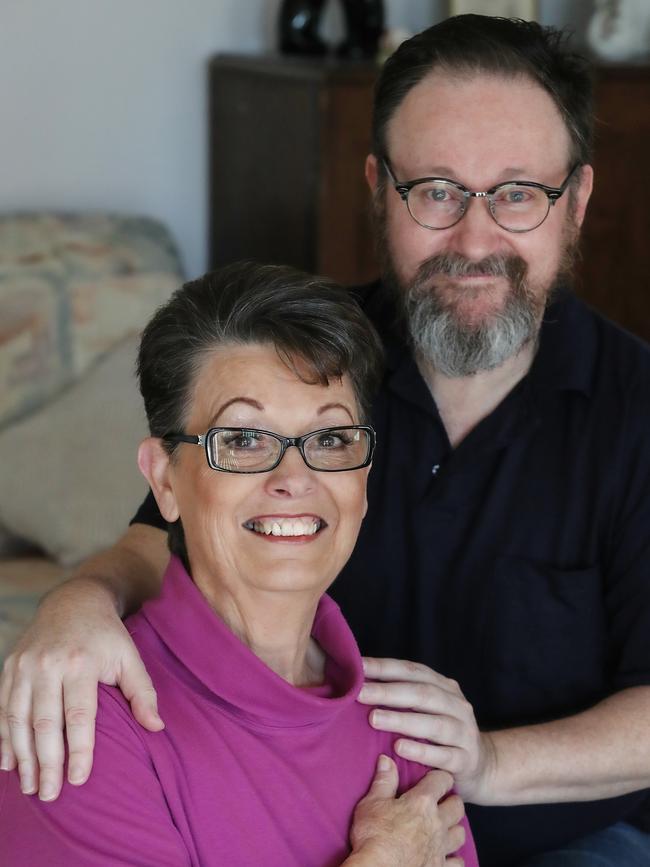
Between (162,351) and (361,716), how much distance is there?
1.46 ft

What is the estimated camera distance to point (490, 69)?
5.69 ft

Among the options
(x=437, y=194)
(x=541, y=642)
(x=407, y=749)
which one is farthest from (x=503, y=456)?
(x=407, y=749)

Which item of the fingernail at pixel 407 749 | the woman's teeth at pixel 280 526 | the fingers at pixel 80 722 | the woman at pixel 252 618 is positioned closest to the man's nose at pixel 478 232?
the woman at pixel 252 618

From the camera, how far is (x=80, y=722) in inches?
48.4

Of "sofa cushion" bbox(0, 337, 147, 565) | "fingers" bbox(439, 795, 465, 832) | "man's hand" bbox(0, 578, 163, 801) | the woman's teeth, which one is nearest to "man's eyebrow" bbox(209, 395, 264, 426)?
the woman's teeth

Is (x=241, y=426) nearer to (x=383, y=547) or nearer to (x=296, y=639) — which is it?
(x=296, y=639)

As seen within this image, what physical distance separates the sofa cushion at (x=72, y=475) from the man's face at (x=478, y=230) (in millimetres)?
1097

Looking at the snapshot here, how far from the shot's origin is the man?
5.54ft

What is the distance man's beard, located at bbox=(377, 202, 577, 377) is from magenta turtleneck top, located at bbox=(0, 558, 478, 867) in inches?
19.5

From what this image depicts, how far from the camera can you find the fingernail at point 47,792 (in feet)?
3.94

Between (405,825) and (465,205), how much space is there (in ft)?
2.59

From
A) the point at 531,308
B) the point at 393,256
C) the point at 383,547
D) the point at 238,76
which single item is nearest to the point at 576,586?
the point at 383,547

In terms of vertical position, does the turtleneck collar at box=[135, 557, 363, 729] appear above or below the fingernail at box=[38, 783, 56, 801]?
above

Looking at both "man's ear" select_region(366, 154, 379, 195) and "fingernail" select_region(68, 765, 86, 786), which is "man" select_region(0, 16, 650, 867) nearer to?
"man's ear" select_region(366, 154, 379, 195)
